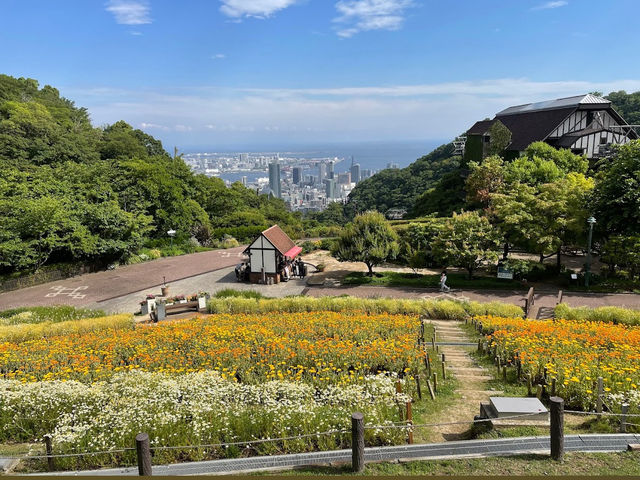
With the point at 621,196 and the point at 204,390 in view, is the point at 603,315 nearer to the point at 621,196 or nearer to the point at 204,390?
the point at 621,196

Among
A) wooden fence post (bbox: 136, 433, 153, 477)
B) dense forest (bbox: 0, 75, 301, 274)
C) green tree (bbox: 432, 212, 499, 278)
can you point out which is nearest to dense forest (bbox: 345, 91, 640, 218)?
dense forest (bbox: 0, 75, 301, 274)

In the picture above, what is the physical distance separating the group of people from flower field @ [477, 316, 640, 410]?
1263 cm

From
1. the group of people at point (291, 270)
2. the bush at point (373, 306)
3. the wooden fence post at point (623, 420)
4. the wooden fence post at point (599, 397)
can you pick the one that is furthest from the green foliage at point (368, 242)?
the wooden fence post at point (623, 420)

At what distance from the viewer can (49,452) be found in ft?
21.7

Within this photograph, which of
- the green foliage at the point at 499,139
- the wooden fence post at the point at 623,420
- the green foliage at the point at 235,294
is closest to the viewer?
the wooden fence post at the point at 623,420

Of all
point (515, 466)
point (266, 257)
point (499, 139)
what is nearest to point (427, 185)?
point (499, 139)

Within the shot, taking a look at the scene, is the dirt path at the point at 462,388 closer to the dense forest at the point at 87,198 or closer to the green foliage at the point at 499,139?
the dense forest at the point at 87,198

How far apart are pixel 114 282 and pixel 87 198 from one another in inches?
373

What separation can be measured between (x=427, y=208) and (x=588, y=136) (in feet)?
52.2

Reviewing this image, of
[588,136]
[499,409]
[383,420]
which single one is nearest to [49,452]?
[383,420]

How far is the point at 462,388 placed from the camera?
9625mm

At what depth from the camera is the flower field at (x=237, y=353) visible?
384 inches

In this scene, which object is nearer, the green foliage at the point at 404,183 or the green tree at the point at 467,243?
the green tree at the point at 467,243

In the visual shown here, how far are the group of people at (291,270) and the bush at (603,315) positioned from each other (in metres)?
13.3
